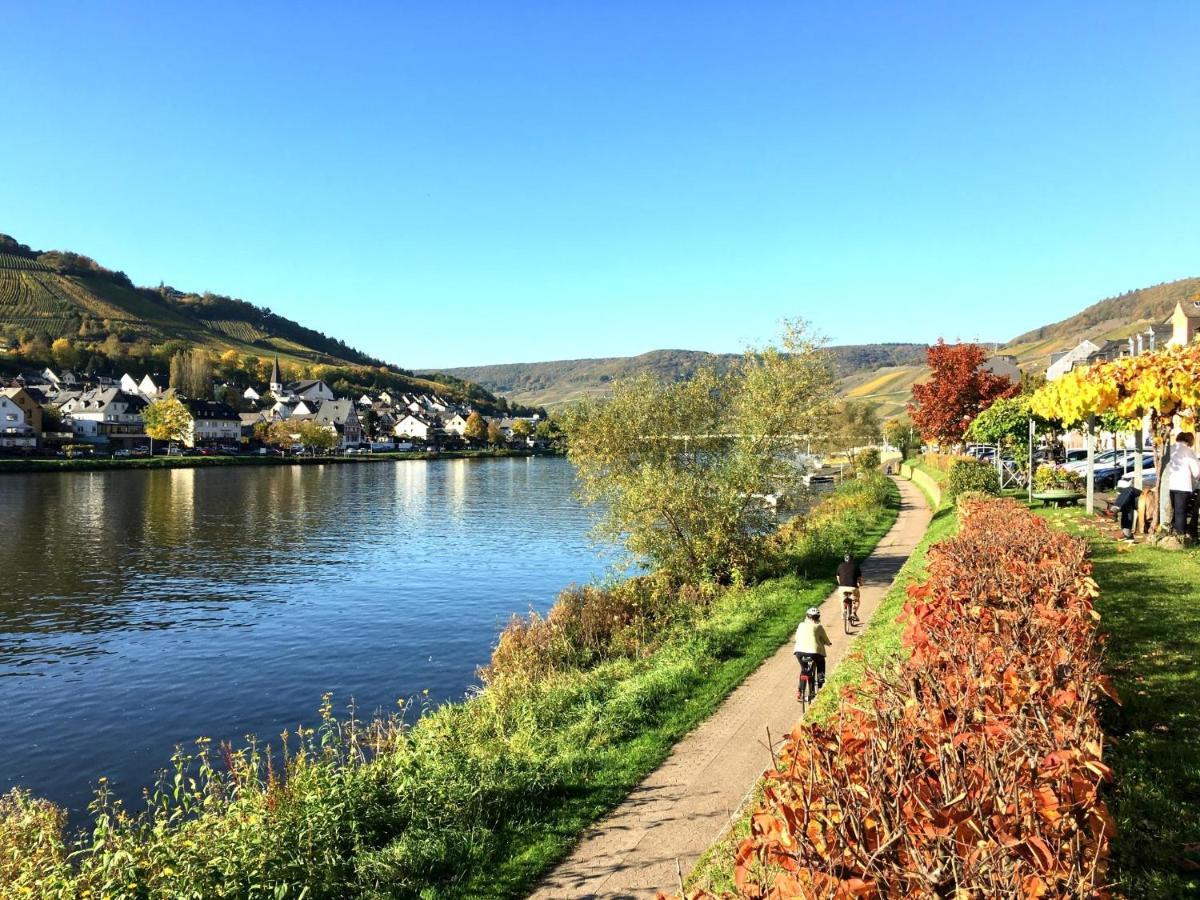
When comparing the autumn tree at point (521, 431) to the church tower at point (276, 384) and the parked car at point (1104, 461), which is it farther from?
the parked car at point (1104, 461)

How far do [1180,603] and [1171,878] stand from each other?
763 cm

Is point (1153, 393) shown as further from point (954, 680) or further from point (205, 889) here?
point (205, 889)

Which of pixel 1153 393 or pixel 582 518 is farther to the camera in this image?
pixel 582 518

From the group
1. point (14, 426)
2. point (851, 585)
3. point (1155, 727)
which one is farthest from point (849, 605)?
point (14, 426)

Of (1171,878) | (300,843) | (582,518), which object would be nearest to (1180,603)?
(1171,878)

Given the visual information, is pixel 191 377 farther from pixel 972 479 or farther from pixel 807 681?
pixel 807 681

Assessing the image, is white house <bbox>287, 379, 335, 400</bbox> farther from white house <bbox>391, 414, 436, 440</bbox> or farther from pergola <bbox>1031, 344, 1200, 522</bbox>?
pergola <bbox>1031, 344, 1200, 522</bbox>

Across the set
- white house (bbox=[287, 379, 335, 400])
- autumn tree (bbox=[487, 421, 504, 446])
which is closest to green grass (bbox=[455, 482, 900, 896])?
autumn tree (bbox=[487, 421, 504, 446])

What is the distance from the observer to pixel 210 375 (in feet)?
572

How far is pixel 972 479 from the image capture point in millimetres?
30906

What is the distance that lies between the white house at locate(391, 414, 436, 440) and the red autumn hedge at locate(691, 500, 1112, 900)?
172 metres

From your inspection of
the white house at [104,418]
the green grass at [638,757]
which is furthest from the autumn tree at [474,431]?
the green grass at [638,757]

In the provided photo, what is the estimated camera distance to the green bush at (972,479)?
3000cm

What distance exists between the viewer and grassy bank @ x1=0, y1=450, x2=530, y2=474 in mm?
90000
